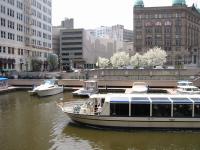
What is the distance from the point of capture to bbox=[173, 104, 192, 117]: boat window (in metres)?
35.5

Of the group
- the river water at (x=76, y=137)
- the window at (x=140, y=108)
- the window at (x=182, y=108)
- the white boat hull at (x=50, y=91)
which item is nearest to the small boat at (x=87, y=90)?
the white boat hull at (x=50, y=91)

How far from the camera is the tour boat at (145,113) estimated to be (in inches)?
1377

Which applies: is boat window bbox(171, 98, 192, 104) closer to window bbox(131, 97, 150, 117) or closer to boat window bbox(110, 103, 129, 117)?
window bbox(131, 97, 150, 117)

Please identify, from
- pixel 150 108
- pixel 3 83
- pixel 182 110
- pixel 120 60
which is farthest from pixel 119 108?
pixel 120 60

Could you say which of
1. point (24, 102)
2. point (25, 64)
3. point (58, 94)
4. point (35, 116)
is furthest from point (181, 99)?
point (25, 64)

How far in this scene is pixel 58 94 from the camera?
72500 mm

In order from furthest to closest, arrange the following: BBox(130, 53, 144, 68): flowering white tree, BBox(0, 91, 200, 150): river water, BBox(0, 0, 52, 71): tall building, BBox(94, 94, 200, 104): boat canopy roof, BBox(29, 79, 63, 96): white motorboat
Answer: BBox(130, 53, 144, 68): flowering white tree
BBox(0, 0, 52, 71): tall building
BBox(29, 79, 63, 96): white motorboat
BBox(94, 94, 200, 104): boat canopy roof
BBox(0, 91, 200, 150): river water

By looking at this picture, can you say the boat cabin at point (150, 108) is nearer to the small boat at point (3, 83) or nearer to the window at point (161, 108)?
the window at point (161, 108)

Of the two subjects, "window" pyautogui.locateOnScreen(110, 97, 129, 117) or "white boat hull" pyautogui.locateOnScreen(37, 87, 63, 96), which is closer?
"window" pyautogui.locateOnScreen(110, 97, 129, 117)

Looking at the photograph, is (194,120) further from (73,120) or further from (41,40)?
(41,40)

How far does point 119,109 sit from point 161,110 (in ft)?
13.6

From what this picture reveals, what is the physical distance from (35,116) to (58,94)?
28153 millimetres

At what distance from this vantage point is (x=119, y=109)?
3566 centimetres

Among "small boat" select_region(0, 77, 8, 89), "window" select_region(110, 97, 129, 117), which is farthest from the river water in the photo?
"small boat" select_region(0, 77, 8, 89)
